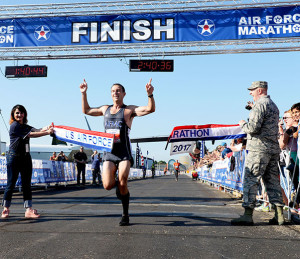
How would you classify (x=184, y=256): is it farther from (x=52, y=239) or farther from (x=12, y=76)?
(x=12, y=76)

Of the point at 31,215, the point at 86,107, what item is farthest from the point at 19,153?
the point at 86,107

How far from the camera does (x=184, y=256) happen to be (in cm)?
280

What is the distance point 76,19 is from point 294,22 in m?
8.67

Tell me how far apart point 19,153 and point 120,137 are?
1.71 m

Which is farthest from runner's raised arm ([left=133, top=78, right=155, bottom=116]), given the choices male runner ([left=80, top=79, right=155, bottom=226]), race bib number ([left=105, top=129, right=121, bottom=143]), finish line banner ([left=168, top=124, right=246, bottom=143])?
finish line banner ([left=168, top=124, right=246, bottom=143])

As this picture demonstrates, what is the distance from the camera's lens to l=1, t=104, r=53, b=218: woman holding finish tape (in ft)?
17.0

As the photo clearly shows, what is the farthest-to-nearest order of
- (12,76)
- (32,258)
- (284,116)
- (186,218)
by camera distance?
(12,76)
(284,116)
(186,218)
(32,258)

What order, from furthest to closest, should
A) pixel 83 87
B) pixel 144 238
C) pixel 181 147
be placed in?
→ pixel 181 147 < pixel 83 87 < pixel 144 238

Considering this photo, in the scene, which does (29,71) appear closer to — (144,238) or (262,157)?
(262,157)

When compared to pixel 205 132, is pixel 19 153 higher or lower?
lower

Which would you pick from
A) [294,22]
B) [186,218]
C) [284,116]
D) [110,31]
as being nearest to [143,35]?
[110,31]

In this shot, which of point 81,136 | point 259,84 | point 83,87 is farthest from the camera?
point 81,136

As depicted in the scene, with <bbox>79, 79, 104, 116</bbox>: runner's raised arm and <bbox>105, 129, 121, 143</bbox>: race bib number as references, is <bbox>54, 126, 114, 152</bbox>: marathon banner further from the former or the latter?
<bbox>79, 79, 104, 116</bbox>: runner's raised arm

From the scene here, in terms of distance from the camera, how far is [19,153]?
5.21 meters
